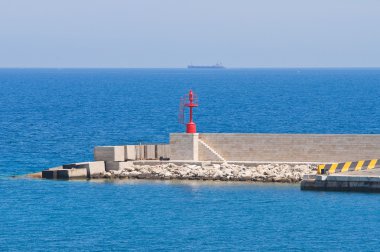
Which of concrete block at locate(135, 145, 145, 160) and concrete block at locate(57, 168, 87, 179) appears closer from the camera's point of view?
concrete block at locate(57, 168, 87, 179)

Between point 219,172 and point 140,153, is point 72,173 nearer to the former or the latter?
point 140,153

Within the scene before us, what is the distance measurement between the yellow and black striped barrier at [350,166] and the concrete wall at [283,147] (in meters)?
1.09

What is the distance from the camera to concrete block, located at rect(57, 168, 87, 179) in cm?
4606

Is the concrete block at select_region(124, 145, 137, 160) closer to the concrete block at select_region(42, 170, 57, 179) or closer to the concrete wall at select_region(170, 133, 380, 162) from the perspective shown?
the concrete wall at select_region(170, 133, 380, 162)

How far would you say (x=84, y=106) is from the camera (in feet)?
365

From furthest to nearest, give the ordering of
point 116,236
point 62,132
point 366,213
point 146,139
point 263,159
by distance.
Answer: point 62,132 → point 146,139 → point 263,159 → point 366,213 → point 116,236

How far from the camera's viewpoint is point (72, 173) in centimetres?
4606

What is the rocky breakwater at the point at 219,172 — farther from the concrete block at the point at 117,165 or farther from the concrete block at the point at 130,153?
the concrete block at the point at 130,153

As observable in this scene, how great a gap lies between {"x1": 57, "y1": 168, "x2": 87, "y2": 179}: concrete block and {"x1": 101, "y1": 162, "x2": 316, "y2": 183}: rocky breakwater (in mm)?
845

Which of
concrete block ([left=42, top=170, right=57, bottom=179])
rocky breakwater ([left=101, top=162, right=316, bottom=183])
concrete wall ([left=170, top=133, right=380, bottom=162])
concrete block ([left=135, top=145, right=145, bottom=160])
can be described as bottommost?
concrete block ([left=42, top=170, right=57, bottom=179])

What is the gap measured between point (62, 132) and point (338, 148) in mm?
32371

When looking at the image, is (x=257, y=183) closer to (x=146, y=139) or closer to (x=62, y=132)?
(x=146, y=139)

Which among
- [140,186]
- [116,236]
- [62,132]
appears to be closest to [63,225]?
[116,236]

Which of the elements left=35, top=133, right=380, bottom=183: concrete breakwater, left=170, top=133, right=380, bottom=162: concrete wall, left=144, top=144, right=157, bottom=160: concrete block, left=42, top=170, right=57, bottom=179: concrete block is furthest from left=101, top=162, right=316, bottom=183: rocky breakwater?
left=42, top=170, right=57, bottom=179: concrete block
